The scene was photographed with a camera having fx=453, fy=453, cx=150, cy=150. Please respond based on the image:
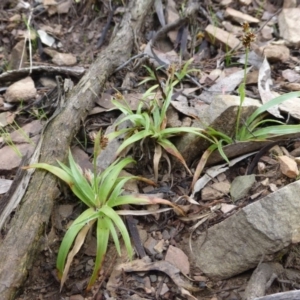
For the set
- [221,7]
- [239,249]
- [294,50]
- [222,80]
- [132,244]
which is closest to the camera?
[239,249]

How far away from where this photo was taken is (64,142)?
2.58 m

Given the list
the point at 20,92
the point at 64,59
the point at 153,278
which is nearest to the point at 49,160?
the point at 153,278

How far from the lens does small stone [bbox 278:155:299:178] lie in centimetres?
233

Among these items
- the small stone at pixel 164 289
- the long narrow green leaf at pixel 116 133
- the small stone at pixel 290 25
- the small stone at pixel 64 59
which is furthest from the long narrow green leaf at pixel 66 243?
the small stone at pixel 290 25

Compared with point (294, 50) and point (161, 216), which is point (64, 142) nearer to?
point (161, 216)

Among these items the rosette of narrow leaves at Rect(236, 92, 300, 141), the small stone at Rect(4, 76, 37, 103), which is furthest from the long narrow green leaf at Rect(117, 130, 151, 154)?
the small stone at Rect(4, 76, 37, 103)

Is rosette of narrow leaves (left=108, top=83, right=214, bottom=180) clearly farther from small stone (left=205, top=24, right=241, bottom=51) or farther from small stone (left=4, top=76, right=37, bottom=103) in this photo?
small stone (left=205, top=24, right=241, bottom=51)

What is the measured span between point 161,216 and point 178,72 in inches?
48.6

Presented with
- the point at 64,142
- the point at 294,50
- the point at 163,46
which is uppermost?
the point at 64,142

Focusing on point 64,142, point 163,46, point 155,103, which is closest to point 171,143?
point 155,103

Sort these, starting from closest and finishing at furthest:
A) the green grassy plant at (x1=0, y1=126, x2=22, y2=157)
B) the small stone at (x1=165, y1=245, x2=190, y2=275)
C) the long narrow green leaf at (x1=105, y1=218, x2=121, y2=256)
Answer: the long narrow green leaf at (x1=105, y1=218, x2=121, y2=256), the small stone at (x1=165, y1=245, x2=190, y2=275), the green grassy plant at (x1=0, y1=126, x2=22, y2=157)

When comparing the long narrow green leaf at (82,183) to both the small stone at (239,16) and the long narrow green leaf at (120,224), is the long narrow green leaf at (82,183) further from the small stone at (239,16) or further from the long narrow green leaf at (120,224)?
the small stone at (239,16)

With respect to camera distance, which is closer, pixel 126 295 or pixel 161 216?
pixel 126 295

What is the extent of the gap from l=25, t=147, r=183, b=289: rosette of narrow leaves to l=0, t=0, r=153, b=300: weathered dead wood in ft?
0.39
